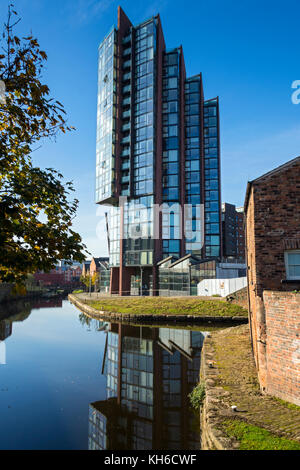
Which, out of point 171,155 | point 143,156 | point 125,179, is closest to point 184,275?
point 125,179

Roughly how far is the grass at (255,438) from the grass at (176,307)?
2086 cm

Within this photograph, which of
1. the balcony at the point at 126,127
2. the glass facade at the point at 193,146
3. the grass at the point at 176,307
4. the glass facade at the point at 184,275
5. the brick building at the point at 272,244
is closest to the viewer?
the brick building at the point at 272,244

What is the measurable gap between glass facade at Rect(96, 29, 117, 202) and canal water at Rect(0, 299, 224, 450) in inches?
1383

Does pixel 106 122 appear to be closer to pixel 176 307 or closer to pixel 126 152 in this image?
pixel 126 152

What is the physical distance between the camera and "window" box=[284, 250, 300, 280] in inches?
335

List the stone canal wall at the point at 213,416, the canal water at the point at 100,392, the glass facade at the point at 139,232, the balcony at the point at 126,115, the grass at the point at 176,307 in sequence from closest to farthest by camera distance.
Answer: the stone canal wall at the point at 213,416 → the canal water at the point at 100,392 → the grass at the point at 176,307 → the glass facade at the point at 139,232 → the balcony at the point at 126,115

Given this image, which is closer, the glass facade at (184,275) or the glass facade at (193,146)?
the glass facade at (184,275)

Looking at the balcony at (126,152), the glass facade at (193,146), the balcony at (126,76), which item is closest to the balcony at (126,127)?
the balcony at (126,152)

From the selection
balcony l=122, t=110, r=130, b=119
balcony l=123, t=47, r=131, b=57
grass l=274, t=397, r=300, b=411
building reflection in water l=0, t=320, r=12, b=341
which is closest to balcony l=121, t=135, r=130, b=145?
balcony l=122, t=110, r=130, b=119

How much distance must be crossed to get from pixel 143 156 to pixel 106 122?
1057 cm

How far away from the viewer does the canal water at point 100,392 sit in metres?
7.43

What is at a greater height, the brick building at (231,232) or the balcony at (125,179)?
the balcony at (125,179)

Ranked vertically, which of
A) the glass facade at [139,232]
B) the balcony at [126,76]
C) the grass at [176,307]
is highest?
the balcony at [126,76]

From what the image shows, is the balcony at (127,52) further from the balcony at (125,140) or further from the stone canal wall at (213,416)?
the stone canal wall at (213,416)
